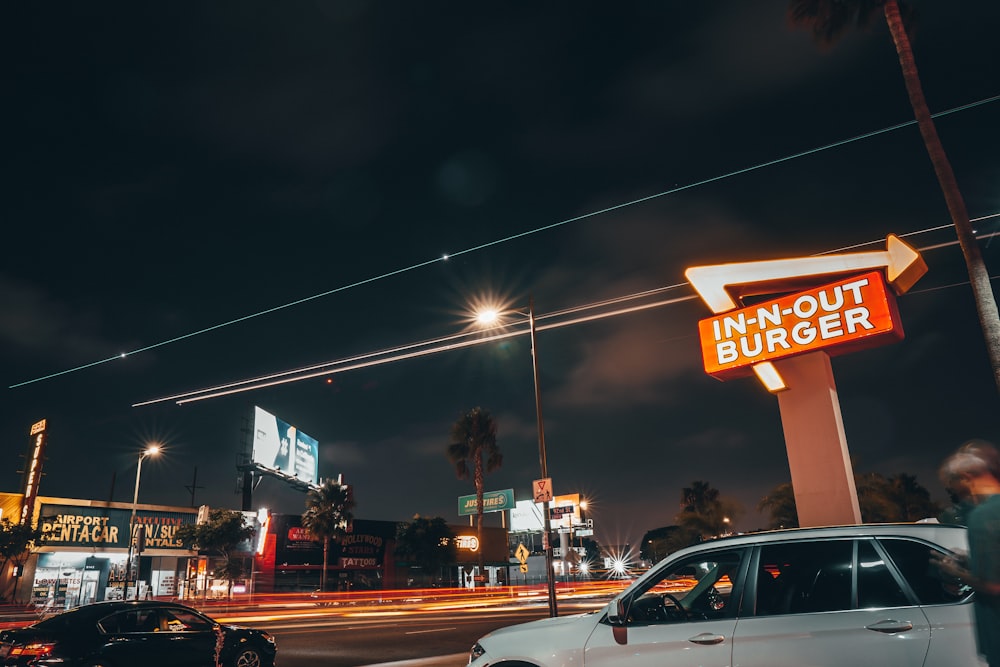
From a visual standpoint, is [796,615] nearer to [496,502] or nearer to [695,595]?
[695,595]

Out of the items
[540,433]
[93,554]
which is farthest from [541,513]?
[540,433]

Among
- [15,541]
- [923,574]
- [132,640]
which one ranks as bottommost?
[132,640]

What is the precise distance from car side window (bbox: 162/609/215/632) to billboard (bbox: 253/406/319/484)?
171 ft

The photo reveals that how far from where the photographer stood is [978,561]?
12.4 feet

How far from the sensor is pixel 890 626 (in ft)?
12.8

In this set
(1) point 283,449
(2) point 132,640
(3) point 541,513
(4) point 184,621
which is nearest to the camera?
(2) point 132,640

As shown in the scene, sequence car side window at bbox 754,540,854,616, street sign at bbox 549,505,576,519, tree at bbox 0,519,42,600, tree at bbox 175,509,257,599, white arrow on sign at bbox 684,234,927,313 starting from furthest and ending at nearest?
street sign at bbox 549,505,576,519 < tree at bbox 175,509,257,599 < tree at bbox 0,519,42,600 < white arrow on sign at bbox 684,234,927,313 < car side window at bbox 754,540,854,616

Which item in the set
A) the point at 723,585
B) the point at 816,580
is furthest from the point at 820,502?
the point at 816,580

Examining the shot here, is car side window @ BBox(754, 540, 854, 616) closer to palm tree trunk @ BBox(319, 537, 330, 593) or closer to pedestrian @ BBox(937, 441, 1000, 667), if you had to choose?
pedestrian @ BBox(937, 441, 1000, 667)

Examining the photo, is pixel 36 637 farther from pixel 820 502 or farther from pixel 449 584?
pixel 449 584

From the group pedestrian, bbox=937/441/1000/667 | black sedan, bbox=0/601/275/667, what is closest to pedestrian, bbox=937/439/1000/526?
pedestrian, bbox=937/441/1000/667

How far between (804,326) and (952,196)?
162 inches

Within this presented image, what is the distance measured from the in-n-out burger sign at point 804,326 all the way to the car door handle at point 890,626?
42.6 ft

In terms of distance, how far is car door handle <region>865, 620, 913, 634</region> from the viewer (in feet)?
12.6
